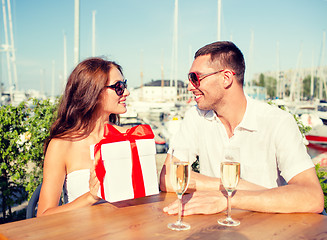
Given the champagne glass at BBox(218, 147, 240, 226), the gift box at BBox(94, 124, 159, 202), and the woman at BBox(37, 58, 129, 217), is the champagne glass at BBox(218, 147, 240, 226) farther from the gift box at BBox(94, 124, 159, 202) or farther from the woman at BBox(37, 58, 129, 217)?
the woman at BBox(37, 58, 129, 217)

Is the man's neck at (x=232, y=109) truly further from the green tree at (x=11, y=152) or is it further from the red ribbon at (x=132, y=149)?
the green tree at (x=11, y=152)

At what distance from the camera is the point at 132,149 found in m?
1.50

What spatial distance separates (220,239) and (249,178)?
117 cm

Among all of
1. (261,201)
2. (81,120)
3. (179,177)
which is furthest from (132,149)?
(81,120)

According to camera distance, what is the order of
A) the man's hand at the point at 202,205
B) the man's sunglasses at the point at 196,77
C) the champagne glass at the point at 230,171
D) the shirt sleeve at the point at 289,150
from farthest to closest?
the man's sunglasses at the point at 196,77
the shirt sleeve at the point at 289,150
the man's hand at the point at 202,205
the champagne glass at the point at 230,171

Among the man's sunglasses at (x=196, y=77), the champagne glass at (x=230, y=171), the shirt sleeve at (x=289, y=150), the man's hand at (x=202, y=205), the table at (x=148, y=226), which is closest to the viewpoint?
the table at (x=148, y=226)

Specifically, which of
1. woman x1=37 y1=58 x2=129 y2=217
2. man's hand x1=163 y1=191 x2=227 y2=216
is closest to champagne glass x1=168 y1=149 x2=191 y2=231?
man's hand x1=163 y1=191 x2=227 y2=216

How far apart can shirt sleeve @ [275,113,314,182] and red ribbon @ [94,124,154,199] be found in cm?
104

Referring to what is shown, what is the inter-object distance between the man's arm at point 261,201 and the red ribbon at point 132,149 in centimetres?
21

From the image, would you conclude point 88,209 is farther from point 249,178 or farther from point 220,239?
point 249,178

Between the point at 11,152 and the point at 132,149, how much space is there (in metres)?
3.42

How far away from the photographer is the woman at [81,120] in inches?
90.4

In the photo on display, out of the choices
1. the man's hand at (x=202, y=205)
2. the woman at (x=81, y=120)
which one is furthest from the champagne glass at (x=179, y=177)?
the woman at (x=81, y=120)

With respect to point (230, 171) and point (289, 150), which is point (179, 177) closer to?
point (230, 171)
